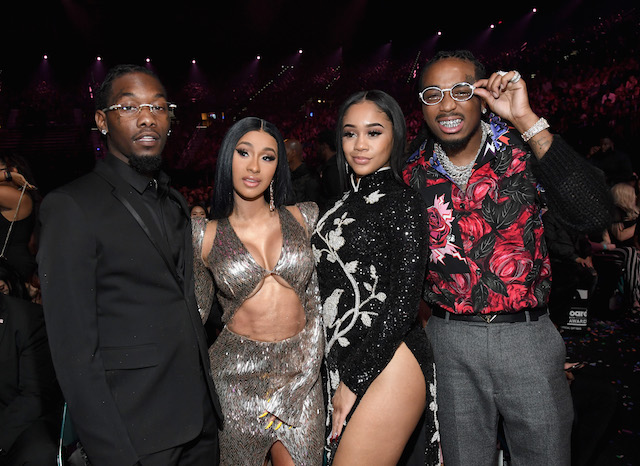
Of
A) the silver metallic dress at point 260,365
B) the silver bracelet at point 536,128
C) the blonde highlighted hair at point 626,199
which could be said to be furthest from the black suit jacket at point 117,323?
the blonde highlighted hair at point 626,199

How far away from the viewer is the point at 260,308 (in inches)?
86.4

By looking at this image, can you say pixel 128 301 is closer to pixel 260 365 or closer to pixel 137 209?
pixel 137 209

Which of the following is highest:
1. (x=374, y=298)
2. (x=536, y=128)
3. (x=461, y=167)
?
(x=536, y=128)

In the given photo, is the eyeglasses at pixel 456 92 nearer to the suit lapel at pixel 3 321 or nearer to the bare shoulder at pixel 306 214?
the bare shoulder at pixel 306 214

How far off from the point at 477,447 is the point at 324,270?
1.02 metres

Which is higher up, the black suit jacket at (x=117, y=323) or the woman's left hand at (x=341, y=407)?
the black suit jacket at (x=117, y=323)

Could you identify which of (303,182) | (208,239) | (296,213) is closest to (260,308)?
(208,239)

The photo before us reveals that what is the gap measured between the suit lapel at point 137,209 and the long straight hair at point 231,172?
593 millimetres

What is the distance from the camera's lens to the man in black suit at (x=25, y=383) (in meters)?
2.62

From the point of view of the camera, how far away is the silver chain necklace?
2148 mm

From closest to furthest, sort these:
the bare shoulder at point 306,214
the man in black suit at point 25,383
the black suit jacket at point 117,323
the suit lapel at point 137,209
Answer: the black suit jacket at point 117,323 < the suit lapel at point 137,209 < the bare shoulder at point 306,214 < the man in black suit at point 25,383

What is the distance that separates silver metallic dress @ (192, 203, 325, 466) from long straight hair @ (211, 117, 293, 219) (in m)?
0.15

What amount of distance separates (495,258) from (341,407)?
910 millimetres

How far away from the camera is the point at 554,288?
4176 mm
